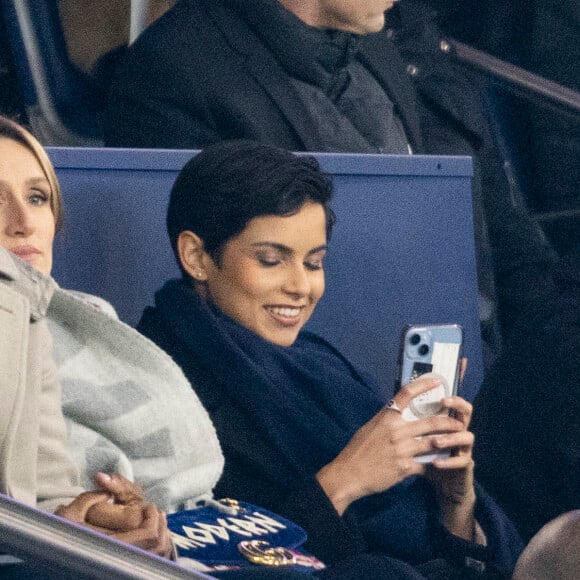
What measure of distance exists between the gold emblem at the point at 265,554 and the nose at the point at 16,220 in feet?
1.33

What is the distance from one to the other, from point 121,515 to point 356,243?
2.59 feet

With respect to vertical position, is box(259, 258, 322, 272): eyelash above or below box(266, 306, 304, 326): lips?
above

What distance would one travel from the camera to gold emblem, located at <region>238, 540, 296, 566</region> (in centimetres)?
168

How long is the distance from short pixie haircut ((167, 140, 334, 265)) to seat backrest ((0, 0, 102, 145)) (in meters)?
1.00

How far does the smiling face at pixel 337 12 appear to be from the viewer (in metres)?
2.59

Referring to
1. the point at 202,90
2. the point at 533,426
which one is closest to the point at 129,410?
the point at 533,426

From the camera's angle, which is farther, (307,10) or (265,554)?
(307,10)

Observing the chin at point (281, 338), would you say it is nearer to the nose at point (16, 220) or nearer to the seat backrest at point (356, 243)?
the seat backrest at point (356, 243)

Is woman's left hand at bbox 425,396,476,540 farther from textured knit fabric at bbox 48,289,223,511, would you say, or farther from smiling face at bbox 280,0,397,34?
smiling face at bbox 280,0,397,34

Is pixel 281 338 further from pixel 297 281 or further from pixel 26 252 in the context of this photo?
pixel 26 252

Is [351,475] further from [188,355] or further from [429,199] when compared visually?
[429,199]

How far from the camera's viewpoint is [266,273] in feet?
6.49

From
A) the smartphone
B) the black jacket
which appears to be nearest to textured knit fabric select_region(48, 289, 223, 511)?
the smartphone

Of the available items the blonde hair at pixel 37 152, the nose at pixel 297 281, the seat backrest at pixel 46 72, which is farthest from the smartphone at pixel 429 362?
the seat backrest at pixel 46 72
